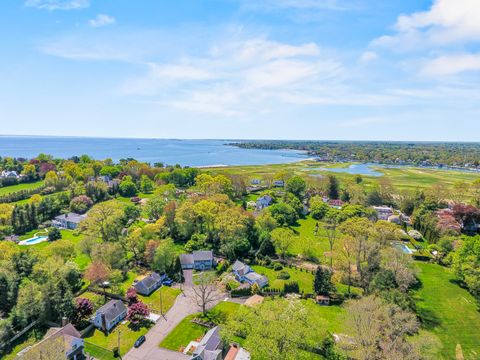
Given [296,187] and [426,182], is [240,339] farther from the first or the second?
[426,182]

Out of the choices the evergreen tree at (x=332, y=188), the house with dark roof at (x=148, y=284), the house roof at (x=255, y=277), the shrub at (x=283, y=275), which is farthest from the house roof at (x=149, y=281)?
the evergreen tree at (x=332, y=188)

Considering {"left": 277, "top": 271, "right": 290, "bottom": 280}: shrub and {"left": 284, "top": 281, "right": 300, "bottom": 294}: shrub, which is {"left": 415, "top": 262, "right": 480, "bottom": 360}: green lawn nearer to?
{"left": 284, "top": 281, "right": 300, "bottom": 294}: shrub

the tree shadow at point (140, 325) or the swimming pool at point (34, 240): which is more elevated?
the swimming pool at point (34, 240)

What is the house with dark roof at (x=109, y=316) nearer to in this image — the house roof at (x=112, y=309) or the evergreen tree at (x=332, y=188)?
the house roof at (x=112, y=309)

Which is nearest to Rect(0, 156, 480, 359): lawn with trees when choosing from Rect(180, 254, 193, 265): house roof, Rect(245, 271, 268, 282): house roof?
Rect(245, 271, 268, 282): house roof

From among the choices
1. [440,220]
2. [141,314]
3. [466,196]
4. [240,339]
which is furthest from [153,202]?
[466,196]

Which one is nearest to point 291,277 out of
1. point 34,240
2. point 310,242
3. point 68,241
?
point 310,242
